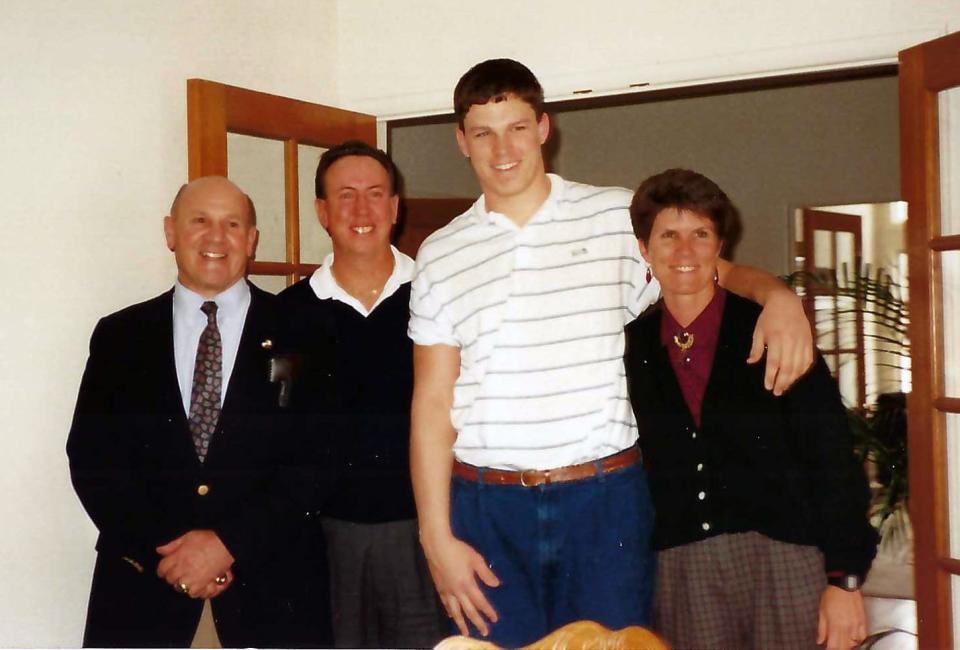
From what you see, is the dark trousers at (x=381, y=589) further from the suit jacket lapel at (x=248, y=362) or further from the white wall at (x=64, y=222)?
the white wall at (x=64, y=222)

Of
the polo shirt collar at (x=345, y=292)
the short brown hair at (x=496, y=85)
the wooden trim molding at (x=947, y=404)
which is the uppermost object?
the short brown hair at (x=496, y=85)

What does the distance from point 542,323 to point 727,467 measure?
0.40 metres

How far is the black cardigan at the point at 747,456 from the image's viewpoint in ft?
4.98

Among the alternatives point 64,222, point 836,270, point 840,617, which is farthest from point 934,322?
point 836,270

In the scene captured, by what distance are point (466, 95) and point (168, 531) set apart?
973 mm

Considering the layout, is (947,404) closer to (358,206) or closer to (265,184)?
(358,206)

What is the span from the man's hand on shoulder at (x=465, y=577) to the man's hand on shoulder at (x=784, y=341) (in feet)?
1.88

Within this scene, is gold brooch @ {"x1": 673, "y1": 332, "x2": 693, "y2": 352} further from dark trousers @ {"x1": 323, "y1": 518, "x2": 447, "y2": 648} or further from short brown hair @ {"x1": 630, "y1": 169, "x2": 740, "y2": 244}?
dark trousers @ {"x1": 323, "y1": 518, "x2": 447, "y2": 648}

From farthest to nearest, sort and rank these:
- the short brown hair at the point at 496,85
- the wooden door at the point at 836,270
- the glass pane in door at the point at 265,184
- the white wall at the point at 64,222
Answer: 1. the wooden door at the point at 836,270
2. the glass pane in door at the point at 265,184
3. the white wall at the point at 64,222
4. the short brown hair at the point at 496,85

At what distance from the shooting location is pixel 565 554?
162cm

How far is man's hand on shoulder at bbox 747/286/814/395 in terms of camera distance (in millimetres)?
1463

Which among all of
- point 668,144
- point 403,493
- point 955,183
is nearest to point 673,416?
point 403,493

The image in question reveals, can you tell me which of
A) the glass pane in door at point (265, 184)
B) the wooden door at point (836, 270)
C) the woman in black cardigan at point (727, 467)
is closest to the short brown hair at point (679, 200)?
the woman in black cardigan at point (727, 467)

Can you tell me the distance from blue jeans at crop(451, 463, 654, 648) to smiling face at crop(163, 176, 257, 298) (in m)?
0.69
